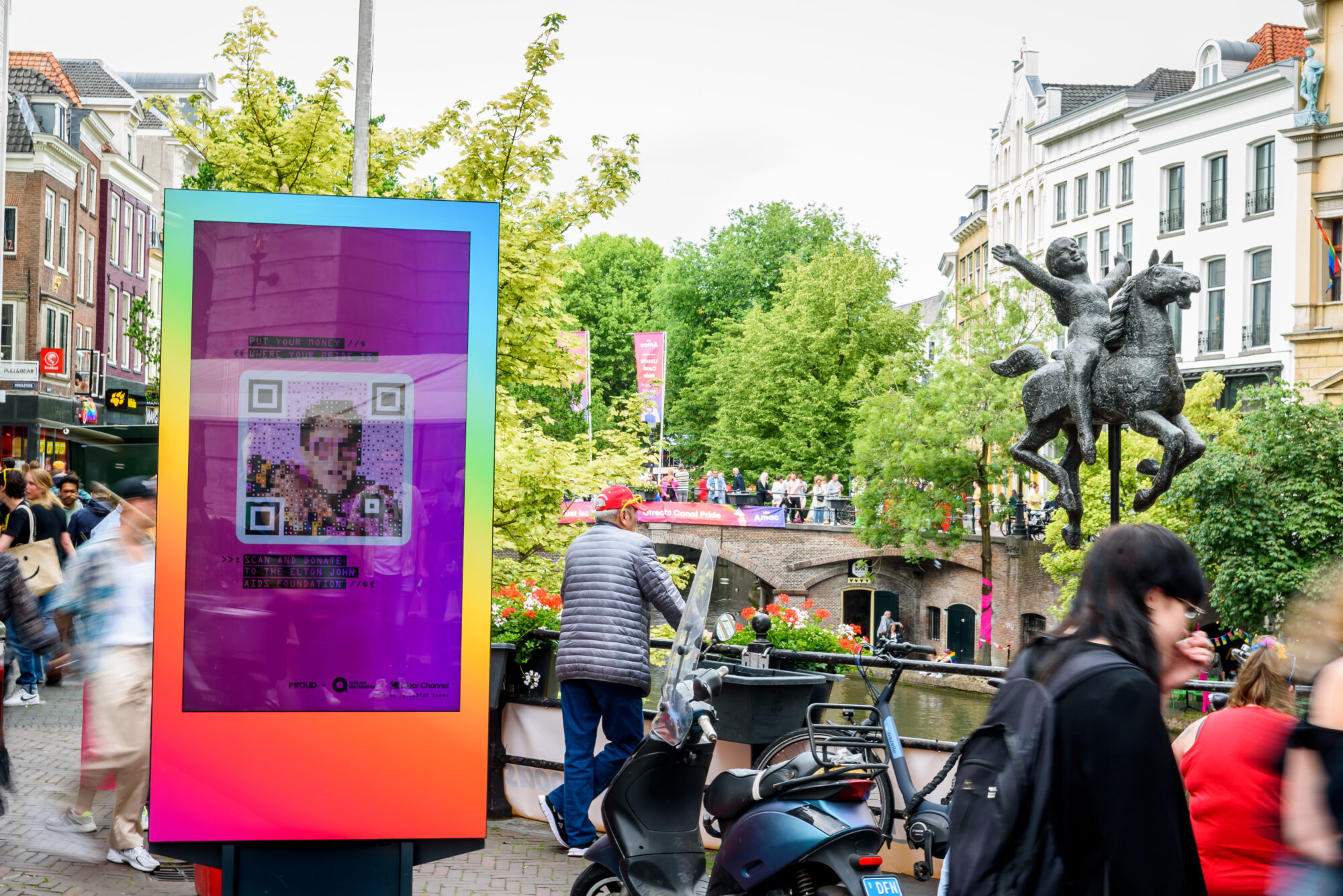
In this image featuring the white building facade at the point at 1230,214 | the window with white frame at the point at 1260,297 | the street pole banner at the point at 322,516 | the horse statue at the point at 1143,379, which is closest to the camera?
the street pole banner at the point at 322,516

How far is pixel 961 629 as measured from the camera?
42.3 metres

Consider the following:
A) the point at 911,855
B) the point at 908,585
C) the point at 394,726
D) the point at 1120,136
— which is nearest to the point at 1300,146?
the point at 1120,136

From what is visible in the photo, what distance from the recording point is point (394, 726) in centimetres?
448

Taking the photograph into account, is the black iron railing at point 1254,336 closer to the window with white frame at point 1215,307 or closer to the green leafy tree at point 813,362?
the window with white frame at point 1215,307

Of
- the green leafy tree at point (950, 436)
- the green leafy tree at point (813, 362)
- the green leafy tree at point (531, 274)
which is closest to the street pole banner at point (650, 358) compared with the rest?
the green leafy tree at point (950, 436)

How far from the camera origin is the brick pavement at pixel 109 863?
5.91m

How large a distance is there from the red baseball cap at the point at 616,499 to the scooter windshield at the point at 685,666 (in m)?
1.48

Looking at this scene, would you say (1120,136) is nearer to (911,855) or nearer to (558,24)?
(558,24)

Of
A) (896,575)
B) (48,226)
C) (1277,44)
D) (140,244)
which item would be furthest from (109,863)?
(140,244)

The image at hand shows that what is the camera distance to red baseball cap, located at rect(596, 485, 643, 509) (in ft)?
21.6

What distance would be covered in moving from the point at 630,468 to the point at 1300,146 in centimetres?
2640

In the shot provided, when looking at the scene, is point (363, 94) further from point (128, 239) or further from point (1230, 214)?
point (128, 239)

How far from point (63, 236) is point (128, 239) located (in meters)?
7.51

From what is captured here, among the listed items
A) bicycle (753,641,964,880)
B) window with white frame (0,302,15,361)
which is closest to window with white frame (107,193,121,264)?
window with white frame (0,302,15,361)
